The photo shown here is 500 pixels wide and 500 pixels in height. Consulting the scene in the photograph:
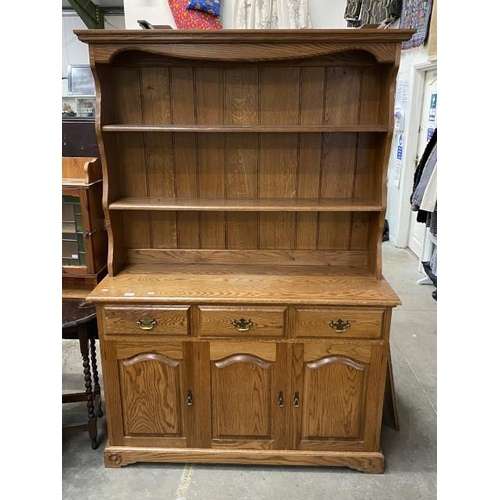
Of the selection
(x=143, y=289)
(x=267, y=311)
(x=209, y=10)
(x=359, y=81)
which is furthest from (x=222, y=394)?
(x=209, y=10)

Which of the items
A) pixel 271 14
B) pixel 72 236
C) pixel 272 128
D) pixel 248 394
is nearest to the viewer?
pixel 272 128

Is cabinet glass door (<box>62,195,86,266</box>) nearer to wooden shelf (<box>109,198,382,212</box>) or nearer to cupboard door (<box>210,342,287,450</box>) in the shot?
wooden shelf (<box>109,198,382,212</box>)

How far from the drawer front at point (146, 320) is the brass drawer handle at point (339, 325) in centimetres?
62

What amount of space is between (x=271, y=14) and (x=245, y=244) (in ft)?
4.65

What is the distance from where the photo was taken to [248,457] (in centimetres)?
199

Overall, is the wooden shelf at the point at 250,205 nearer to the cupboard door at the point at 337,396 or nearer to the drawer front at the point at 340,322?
the drawer front at the point at 340,322

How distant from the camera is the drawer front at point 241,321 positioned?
71.3 inches

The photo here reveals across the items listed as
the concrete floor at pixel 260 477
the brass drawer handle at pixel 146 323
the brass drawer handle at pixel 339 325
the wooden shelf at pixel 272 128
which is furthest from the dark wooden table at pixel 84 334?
the brass drawer handle at pixel 339 325

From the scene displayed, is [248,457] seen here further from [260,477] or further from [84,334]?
[84,334]

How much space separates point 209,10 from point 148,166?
1009mm

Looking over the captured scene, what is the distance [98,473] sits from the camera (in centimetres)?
198

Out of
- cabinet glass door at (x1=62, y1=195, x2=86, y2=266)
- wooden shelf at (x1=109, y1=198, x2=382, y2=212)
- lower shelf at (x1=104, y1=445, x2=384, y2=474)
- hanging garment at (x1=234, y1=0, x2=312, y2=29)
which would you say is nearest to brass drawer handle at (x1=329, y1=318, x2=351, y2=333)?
wooden shelf at (x1=109, y1=198, x2=382, y2=212)

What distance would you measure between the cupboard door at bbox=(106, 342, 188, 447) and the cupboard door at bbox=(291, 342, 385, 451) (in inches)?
20.1

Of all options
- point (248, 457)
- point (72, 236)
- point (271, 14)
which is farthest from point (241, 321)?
point (271, 14)
